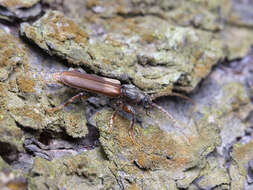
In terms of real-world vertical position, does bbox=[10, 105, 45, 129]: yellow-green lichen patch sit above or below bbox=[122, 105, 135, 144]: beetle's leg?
above

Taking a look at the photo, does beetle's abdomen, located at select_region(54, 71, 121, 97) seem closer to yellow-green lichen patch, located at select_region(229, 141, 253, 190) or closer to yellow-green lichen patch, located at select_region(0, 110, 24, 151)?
yellow-green lichen patch, located at select_region(0, 110, 24, 151)

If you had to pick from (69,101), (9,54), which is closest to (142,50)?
(69,101)

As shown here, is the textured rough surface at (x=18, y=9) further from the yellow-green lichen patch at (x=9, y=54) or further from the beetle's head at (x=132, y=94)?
the beetle's head at (x=132, y=94)

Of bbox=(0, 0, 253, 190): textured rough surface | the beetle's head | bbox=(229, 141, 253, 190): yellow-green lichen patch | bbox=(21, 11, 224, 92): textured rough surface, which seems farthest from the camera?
the beetle's head

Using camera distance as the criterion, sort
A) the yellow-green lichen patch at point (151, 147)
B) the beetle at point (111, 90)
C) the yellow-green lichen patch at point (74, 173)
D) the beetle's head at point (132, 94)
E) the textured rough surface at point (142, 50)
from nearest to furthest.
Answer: the yellow-green lichen patch at point (74, 173)
the yellow-green lichen patch at point (151, 147)
the beetle at point (111, 90)
the textured rough surface at point (142, 50)
the beetle's head at point (132, 94)

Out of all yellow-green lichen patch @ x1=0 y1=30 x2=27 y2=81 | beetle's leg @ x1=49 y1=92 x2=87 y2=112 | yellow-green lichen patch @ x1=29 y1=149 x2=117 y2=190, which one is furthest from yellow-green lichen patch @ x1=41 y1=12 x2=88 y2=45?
yellow-green lichen patch @ x1=29 y1=149 x2=117 y2=190

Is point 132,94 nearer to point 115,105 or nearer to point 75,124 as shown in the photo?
point 115,105

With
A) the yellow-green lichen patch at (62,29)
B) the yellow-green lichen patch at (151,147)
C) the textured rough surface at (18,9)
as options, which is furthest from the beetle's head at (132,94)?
the textured rough surface at (18,9)
